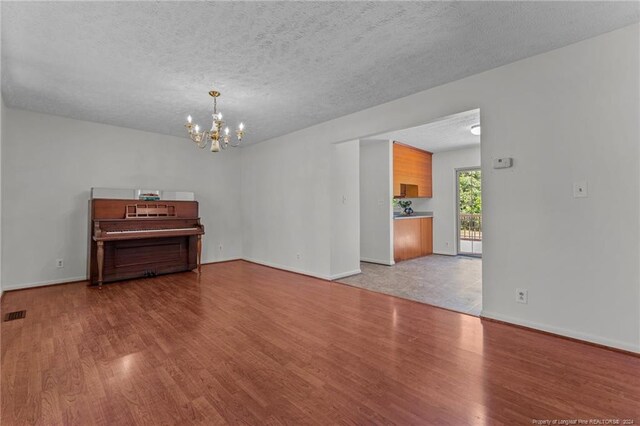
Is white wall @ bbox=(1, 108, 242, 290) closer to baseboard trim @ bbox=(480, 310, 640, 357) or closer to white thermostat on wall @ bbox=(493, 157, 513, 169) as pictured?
white thermostat on wall @ bbox=(493, 157, 513, 169)

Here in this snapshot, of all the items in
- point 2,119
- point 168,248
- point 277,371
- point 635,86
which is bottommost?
point 277,371

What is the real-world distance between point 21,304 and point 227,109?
331 centimetres

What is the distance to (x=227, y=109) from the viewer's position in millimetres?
3908

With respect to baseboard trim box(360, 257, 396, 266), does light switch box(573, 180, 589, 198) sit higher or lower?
higher

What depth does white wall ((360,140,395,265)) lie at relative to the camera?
227 inches

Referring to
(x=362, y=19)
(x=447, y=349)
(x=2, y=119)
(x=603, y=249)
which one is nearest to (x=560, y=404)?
(x=447, y=349)

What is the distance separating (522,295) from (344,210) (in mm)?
2666

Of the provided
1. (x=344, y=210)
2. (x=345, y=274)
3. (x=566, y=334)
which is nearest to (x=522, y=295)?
(x=566, y=334)

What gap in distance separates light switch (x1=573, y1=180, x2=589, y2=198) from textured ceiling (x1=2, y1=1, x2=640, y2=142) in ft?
3.75

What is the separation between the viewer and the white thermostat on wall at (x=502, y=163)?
8.89ft

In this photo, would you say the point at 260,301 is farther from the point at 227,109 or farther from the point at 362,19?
the point at 362,19

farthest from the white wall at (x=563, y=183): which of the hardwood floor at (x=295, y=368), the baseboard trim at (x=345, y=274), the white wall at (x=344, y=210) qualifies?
the baseboard trim at (x=345, y=274)

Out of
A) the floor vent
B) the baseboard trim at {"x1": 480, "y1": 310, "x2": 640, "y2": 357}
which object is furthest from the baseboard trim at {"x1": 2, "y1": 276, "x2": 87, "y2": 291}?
the baseboard trim at {"x1": 480, "y1": 310, "x2": 640, "y2": 357}

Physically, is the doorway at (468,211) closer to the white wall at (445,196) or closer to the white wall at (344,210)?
the white wall at (445,196)
